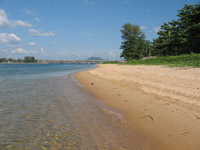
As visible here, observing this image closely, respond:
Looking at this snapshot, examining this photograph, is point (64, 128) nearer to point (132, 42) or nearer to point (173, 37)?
point (173, 37)

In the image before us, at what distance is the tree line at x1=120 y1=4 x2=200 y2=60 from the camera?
983 inches

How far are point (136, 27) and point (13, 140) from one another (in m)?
57.0

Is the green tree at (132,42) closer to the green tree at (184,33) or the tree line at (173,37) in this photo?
the tree line at (173,37)

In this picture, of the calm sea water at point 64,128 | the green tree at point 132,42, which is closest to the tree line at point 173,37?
the green tree at point 132,42

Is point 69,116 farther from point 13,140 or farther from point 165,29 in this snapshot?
point 165,29

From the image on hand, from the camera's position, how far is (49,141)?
2.99m

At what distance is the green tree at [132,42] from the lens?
172 feet

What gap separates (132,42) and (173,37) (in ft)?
69.1

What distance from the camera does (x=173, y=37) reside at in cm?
3266

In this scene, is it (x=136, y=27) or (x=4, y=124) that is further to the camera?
(x=136, y=27)

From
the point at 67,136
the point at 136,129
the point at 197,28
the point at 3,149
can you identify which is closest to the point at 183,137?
the point at 136,129

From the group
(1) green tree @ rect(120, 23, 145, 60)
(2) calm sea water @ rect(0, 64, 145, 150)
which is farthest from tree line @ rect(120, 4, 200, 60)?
(2) calm sea water @ rect(0, 64, 145, 150)

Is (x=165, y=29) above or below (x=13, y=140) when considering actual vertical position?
above

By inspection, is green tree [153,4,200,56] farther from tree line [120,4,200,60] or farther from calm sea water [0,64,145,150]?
calm sea water [0,64,145,150]
